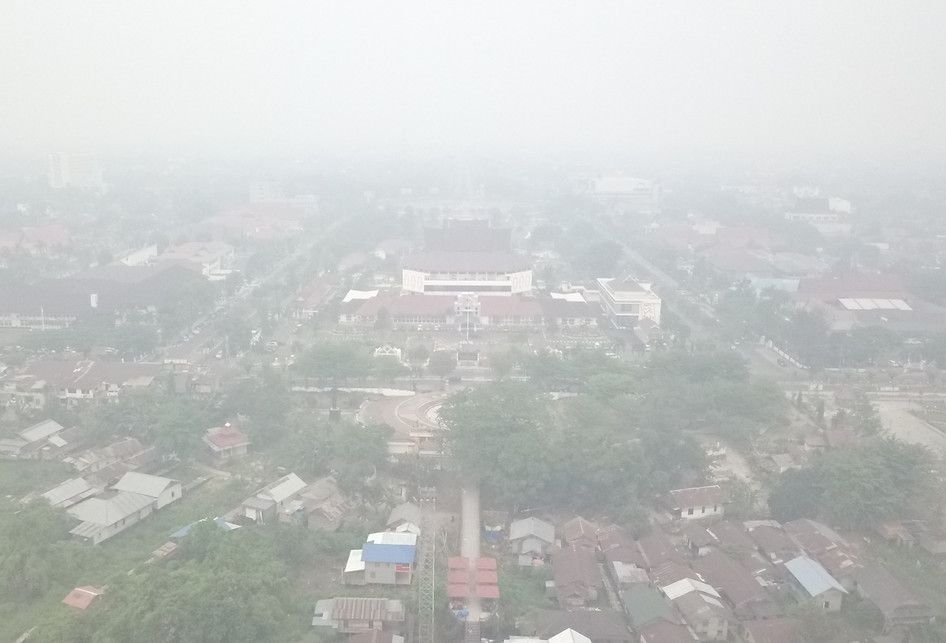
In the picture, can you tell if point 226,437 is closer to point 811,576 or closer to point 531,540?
point 531,540

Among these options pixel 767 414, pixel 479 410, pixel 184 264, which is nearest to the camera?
pixel 479 410

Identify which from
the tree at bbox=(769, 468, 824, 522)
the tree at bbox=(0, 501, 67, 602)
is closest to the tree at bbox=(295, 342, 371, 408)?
the tree at bbox=(0, 501, 67, 602)

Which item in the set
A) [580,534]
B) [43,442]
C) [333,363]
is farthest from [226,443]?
[580,534]

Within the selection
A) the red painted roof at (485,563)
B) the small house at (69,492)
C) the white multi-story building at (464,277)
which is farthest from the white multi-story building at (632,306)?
the small house at (69,492)

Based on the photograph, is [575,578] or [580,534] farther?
[580,534]

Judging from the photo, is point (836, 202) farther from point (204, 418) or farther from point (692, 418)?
point (204, 418)

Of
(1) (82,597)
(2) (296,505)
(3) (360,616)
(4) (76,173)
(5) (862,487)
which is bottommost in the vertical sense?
(2) (296,505)

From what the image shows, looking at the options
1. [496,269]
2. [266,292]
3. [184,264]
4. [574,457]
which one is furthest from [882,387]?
[184,264]
